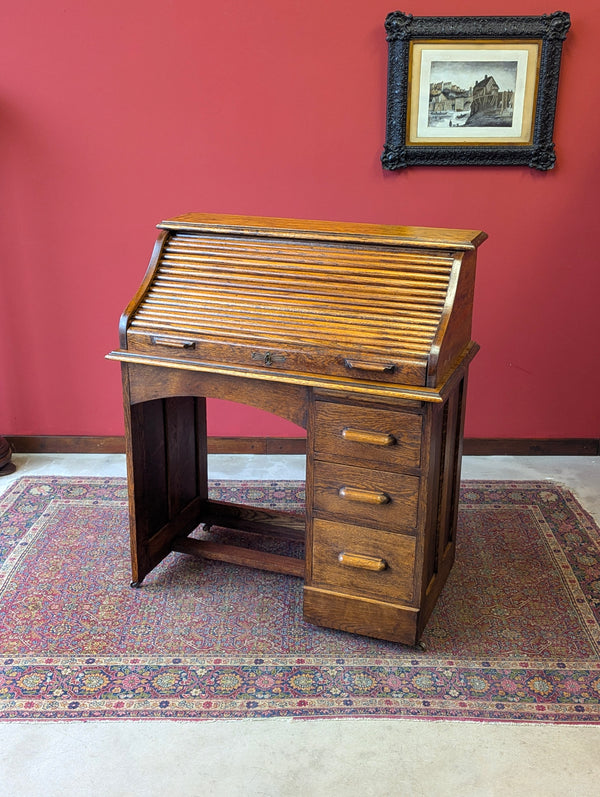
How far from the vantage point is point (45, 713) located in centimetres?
246

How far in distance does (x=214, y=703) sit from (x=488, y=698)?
2.85 feet

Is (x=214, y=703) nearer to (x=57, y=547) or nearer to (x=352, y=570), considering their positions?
(x=352, y=570)

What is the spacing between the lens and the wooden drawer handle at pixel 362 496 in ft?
8.57

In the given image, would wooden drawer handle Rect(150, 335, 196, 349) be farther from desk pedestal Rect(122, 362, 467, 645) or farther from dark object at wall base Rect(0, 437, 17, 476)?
dark object at wall base Rect(0, 437, 17, 476)

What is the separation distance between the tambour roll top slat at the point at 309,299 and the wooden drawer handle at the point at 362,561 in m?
0.64

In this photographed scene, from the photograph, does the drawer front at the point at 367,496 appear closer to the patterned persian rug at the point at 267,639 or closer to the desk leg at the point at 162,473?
the patterned persian rug at the point at 267,639

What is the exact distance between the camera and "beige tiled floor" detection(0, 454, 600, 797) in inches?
86.3

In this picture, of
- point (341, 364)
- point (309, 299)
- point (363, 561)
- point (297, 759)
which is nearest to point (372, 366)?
point (341, 364)

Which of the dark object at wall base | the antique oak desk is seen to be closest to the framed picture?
the antique oak desk

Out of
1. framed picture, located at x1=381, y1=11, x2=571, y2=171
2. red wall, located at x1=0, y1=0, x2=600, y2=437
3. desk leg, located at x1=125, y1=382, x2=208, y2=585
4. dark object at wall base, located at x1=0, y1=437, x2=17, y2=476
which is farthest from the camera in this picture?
dark object at wall base, located at x1=0, y1=437, x2=17, y2=476

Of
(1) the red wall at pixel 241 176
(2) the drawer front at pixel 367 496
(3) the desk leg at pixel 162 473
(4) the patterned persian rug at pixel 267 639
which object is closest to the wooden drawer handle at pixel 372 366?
(2) the drawer front at pixel 367 496

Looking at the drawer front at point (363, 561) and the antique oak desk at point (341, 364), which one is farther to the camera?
the drawer front at point (363, 561)

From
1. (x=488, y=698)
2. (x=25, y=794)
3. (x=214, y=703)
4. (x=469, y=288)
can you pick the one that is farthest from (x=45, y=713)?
(x=469, y=288)

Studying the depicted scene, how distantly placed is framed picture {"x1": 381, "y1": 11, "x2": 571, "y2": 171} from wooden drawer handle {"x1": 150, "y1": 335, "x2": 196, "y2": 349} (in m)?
1.76
